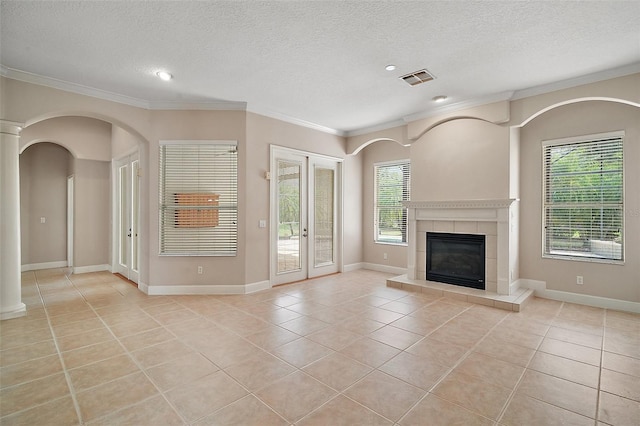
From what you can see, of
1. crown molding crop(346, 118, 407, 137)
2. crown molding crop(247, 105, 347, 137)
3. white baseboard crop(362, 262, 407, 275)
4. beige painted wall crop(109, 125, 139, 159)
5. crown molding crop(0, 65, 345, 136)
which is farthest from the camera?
white baseboard crop(362, 262, 407, 275)

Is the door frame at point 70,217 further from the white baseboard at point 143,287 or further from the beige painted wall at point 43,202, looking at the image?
the white baseboard at point 143,287

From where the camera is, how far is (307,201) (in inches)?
236

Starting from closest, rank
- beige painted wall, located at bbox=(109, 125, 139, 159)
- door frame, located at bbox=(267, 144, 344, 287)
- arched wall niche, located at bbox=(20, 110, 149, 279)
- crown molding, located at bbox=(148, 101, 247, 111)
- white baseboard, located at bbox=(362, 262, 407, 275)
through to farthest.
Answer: crown molding, located at bbox=(148, 101, 247, 111) → door frame, located at bbox=(267, 144, 344, 287) → beige painted wall, located at bbox=(109, 125, 139, 159) → arched wall niche, located at bbox=(20, 110, 149, 279) → white baseboard, located at bbox=(362, 262, 407, 275)

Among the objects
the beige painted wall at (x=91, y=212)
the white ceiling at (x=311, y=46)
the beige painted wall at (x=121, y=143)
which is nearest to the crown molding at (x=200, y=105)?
the white ceiling at (x=311, y=46)

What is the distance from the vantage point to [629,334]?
131 inches

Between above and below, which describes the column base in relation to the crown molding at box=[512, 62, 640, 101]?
below

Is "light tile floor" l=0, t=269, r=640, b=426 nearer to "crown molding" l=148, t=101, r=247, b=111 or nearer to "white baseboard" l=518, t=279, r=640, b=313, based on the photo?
"white baseboard" l=518, t=279, r=640, b=313

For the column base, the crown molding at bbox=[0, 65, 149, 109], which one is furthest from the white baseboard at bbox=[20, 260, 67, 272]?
the crown molding at bbox=[0, 65, 149, 109]

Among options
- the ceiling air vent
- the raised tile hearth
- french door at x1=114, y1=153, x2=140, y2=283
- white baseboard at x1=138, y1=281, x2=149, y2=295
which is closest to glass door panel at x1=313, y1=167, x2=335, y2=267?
the raised tile hearth

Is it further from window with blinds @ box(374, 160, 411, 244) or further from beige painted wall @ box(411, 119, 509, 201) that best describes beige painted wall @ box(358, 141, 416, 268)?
beige painted wall @ box(411, 119, 509, 201)

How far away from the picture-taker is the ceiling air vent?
3.81 meters

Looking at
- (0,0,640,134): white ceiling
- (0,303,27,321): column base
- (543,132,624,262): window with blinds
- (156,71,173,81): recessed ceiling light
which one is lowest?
(0,303,27,321): column base

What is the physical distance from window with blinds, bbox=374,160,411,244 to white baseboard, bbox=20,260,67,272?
23.7ft

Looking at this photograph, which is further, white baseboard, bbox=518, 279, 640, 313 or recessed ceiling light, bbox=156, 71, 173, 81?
white baseboard, bbox=518, 279, 640, 313
